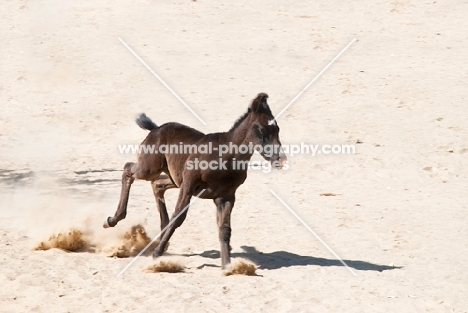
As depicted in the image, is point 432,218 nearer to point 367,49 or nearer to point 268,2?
point 367,49

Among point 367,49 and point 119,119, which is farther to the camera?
point 367,49

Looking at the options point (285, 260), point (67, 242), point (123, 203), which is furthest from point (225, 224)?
point (67, 242)

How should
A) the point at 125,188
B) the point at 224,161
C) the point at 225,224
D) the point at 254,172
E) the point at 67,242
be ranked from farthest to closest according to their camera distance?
the point at 254,172 → the point at 125,188 → the point at 67,242 → the point at 225,224 → the point at 224,161

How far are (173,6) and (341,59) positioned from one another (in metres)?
4.82

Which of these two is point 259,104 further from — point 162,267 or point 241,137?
point 162,267

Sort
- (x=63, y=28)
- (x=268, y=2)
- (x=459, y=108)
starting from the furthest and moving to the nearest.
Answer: (x=268, y=2), (x=63, y=28), (x=459, y=108)

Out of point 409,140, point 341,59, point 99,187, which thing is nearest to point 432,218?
point 409,140

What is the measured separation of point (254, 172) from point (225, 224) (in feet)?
15.4

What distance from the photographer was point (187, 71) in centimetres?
1911

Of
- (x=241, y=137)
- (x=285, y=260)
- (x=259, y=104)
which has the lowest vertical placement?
(x=285, y=260)

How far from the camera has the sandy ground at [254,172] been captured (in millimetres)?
9516

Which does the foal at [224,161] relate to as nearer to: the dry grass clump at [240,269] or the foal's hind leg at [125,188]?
the dry grass clump at [240,269]

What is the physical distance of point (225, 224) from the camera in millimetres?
10141

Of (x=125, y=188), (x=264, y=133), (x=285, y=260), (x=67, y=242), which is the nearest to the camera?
(x=264, y=133)
